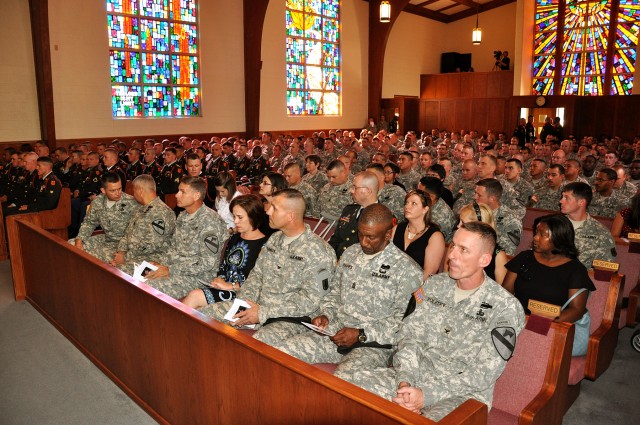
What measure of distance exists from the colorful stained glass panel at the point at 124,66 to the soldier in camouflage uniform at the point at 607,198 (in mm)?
10937

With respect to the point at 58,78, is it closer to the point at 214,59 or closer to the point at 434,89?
the point at 214,59

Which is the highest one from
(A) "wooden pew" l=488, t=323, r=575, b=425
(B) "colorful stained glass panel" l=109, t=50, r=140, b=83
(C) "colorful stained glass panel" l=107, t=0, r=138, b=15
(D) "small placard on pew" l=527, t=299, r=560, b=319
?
(C) "colorful stained glass panel" l=107, t=0, r=138, b=15

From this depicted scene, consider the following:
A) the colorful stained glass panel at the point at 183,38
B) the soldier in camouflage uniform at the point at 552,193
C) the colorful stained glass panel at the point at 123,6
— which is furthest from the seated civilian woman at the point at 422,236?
the colorful stained glass panel at the point at 183,38

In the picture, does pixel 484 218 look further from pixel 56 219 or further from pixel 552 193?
pixel 56 219

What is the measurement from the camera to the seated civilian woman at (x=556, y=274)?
312 centimetres

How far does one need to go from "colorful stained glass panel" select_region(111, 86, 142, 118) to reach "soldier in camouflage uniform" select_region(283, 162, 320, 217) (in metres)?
8.07

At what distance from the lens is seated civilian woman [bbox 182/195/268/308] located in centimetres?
386

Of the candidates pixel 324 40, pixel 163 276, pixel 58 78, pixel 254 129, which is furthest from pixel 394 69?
pixel 163 276

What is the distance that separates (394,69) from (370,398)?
65.9 ft

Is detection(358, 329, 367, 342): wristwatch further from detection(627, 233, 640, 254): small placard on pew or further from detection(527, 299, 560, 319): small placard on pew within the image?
detection(627, 233, 640, 254): small placard on pew

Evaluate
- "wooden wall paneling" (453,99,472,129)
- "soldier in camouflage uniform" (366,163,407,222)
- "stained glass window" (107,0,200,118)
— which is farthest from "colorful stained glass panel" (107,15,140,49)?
"wooden wall paneling" (453,99,472,129)

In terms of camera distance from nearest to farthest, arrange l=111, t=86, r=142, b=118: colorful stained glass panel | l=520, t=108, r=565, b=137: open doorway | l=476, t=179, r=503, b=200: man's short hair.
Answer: l=476, t=179, r=503, b=200: man's short hair, l=111, t=86, r=142, b=118: colorful stained glass panel, l=520, t=108, r=565, b=137: open doorway

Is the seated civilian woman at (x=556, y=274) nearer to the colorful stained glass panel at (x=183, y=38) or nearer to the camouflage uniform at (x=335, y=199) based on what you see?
the camouflage uniform at (x=335, y=199)

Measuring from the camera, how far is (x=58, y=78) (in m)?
11.8
